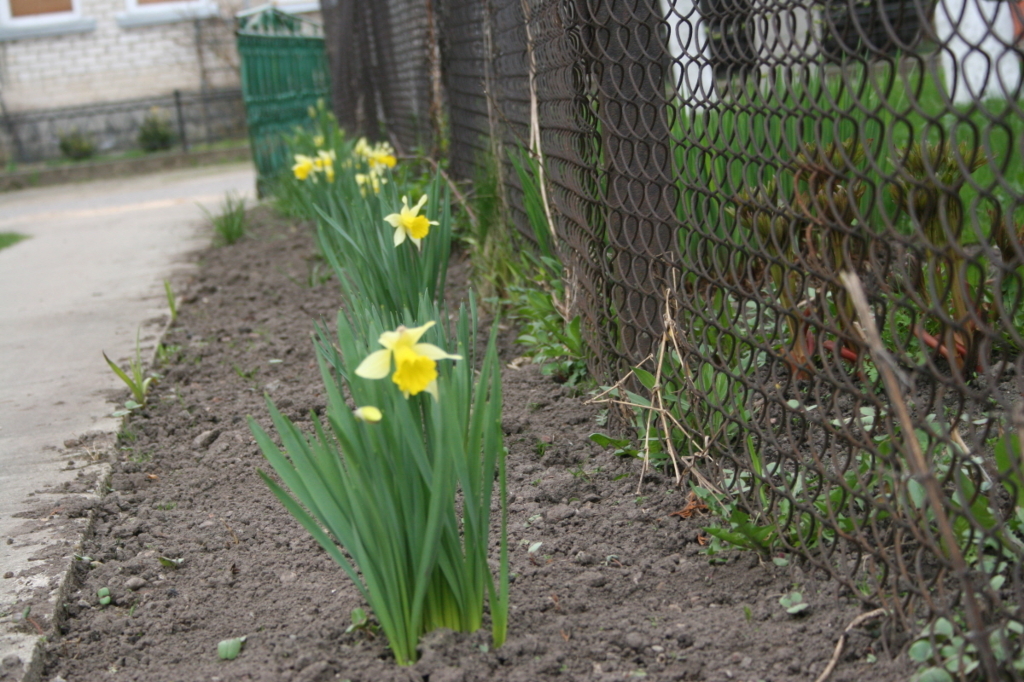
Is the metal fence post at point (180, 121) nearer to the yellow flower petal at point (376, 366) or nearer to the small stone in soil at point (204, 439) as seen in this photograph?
the small stone in soil at point (204, 439)

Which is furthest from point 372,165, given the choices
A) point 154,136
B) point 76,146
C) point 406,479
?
point 76,146

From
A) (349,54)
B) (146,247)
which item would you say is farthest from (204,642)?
(349,54)

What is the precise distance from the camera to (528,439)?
93.1 inches

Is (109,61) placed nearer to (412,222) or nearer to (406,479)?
(412,222)

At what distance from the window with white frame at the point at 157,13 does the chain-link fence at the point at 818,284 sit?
17.5 metres

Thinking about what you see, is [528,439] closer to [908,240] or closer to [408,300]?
[408,300]

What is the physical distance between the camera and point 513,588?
1688 millimetres

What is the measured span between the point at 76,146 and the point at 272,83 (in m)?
10.5

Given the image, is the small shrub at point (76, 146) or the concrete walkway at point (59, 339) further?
the small shrub at point (76, 146)

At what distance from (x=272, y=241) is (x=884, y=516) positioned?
15.9 feet

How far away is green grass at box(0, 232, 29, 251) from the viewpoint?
7.12m

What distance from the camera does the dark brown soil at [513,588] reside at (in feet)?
4.73

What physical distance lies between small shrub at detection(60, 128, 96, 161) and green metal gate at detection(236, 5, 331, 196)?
27.9 feet

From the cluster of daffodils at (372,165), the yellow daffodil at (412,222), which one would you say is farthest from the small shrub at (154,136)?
the yellow daffodil at (412,222)
